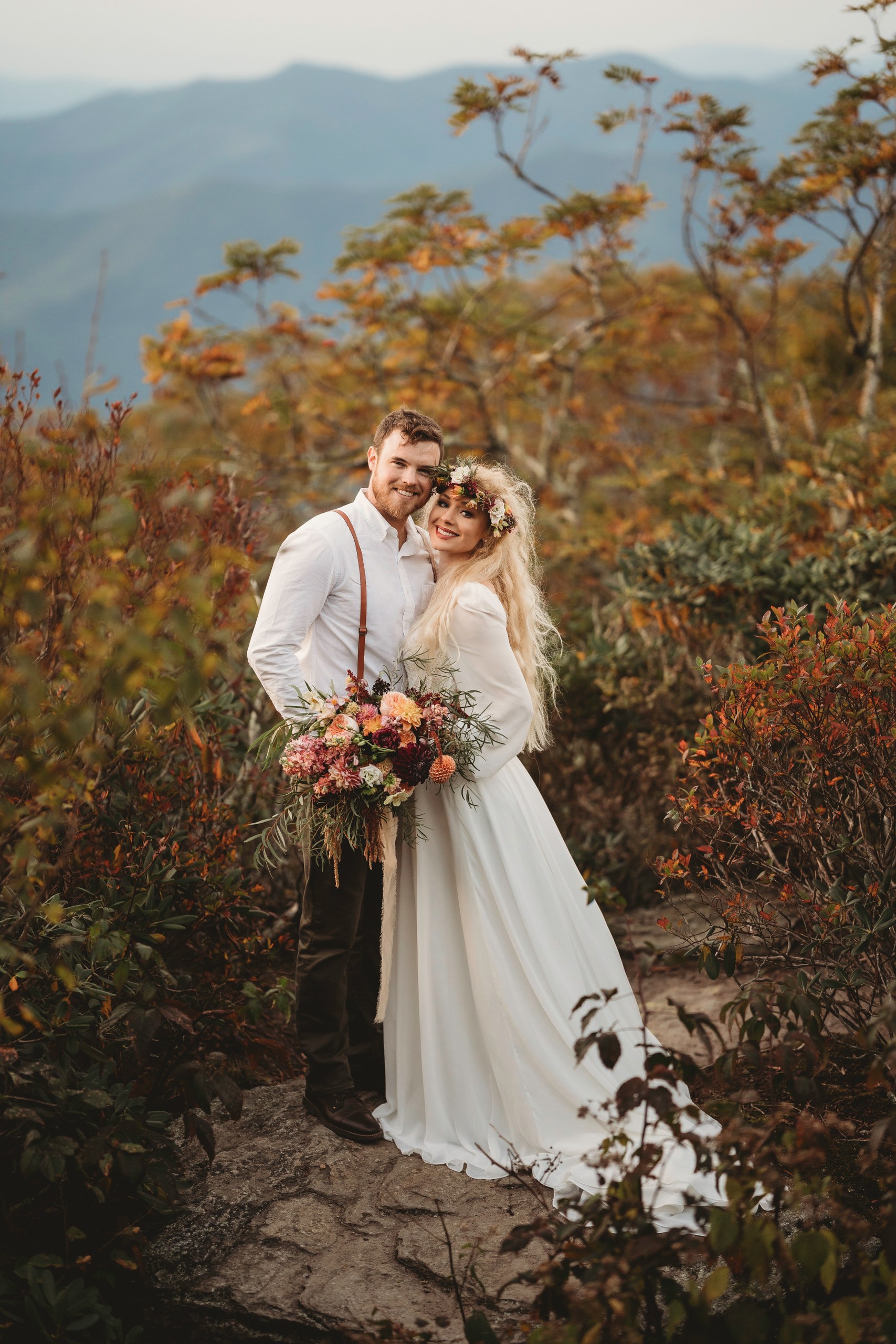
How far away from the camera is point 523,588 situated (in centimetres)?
321

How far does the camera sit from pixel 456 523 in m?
3.13

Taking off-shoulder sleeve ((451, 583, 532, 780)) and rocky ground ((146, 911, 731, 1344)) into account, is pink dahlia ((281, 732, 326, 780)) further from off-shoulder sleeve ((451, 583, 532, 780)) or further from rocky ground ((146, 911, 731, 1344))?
rocky ground ((146, 911, 731, 1344))

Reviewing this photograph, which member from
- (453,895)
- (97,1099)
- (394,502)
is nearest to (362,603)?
(394,502)

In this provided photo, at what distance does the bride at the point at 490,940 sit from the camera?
288 cm

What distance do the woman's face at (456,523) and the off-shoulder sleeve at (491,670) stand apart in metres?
0.21

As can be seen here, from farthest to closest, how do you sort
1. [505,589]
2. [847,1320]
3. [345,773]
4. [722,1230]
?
[505,589] < [345,773] < [722,1230] < [847,1320]

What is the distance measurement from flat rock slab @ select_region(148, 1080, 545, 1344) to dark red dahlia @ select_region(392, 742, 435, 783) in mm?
1065

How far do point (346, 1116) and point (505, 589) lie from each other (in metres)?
1.68

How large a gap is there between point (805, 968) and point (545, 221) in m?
6.81

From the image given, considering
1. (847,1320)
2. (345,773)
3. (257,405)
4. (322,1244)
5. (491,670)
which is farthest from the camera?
(257,405)

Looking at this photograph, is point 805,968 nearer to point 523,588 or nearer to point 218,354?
point 523,588

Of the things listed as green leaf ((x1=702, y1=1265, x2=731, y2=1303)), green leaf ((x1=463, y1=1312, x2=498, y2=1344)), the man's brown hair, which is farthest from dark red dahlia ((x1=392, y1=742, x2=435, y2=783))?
green leaf ((x1=702, y1=1265, x2=731, y2=1303))

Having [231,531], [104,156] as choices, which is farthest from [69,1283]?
[104,156]

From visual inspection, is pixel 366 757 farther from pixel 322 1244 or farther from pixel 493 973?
pixel 322 1244
